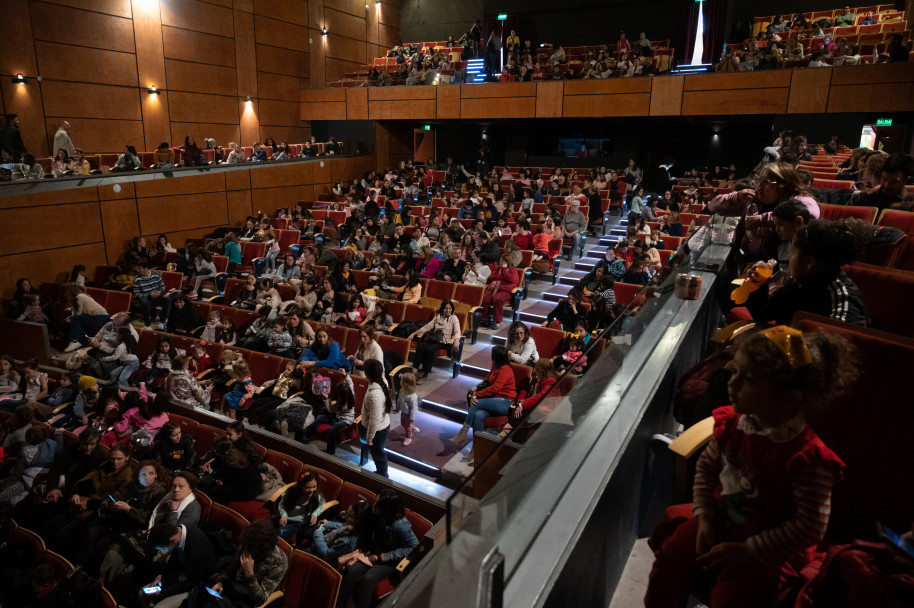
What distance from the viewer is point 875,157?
2904mm

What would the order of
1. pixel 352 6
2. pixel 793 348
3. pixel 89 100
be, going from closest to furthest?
1. pixel 793 348
2. pixel 89 100
3. pixel 352 6

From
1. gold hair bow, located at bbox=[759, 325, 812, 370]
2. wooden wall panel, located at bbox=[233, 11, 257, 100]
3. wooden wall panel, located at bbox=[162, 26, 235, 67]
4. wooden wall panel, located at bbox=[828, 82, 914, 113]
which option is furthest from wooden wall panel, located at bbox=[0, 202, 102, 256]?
wooden wall panel, located at bbox=[828, 82, 914, 113]

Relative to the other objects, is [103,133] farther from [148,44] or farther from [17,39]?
[148,44]

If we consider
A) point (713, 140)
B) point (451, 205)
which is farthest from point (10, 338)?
point (713, 140)

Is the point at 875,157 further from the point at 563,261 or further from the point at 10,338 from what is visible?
the point at 10,338

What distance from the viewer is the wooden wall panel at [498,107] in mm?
11867

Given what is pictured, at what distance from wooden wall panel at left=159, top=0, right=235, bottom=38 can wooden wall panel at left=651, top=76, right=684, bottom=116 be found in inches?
356

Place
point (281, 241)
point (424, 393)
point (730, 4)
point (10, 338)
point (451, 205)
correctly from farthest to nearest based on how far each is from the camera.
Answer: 1. point (730, 4)
2. point (451, 205)
3. point (281, 241)
4. point (10, 338)
5. point (424, 393)

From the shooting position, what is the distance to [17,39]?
8.64 m

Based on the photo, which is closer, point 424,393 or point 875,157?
point 875,157

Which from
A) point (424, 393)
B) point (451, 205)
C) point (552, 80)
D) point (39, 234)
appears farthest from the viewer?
point (552, 80)

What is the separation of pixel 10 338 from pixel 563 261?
283 inches

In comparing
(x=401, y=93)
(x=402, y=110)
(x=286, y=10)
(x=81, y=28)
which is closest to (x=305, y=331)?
(x=81, y=28)

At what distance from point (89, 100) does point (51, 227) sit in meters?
3.18
